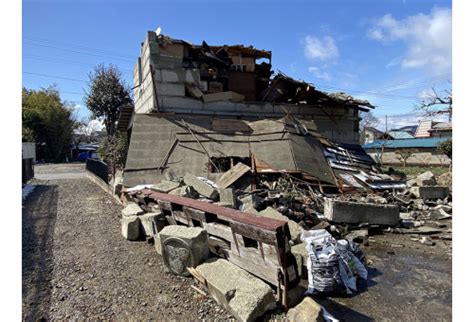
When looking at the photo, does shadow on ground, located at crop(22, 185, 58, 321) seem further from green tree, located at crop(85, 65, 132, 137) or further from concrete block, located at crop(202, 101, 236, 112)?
green tree, located at crop(85, 65, 132, 137)

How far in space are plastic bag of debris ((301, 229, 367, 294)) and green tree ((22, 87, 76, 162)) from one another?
112 feet

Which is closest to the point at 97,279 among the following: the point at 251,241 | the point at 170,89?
the point at 251,241

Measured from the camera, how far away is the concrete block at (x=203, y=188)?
6984 mm

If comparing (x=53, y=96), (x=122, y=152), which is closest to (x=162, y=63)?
(x=122, y=152)

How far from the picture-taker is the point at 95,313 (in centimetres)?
338

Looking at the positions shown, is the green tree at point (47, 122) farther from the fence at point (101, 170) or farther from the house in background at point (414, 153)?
the house in background at point (414, 153)

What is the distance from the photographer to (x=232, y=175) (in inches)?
327

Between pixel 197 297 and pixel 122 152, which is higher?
pixel 122 152

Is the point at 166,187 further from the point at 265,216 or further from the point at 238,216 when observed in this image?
the point at 238,216

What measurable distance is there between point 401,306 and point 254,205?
3.31 meters

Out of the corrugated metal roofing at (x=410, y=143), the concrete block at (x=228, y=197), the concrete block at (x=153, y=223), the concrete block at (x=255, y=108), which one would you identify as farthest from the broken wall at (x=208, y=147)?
the corrugated metal roofing at (x=410, y=143)

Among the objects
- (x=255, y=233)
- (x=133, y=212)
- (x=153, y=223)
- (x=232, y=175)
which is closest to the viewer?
(x=255, y=233)

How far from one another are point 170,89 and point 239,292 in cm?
888

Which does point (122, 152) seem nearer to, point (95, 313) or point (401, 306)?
point (95, 313)
